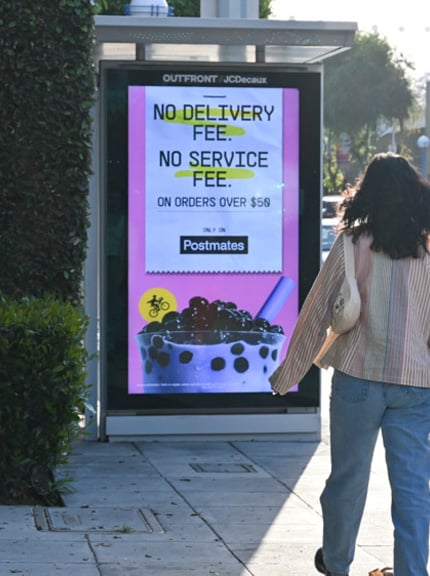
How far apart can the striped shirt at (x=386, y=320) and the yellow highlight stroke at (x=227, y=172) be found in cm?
419

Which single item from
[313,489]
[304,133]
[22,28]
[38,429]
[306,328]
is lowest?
[313,489]

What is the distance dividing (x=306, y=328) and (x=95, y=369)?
4245 millimetres

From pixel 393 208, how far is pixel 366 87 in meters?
67.3

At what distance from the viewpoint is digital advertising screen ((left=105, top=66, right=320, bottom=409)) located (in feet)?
29.8

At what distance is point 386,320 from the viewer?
195 inches

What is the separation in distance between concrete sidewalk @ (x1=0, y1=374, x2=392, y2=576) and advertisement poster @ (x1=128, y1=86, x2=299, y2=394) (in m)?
0.63

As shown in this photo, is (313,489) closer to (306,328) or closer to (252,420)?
(252,420)

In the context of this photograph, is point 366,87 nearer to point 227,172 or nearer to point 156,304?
point 227,172

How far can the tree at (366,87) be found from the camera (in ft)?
232

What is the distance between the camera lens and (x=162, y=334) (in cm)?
919

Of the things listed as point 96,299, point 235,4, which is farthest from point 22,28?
point 235,4

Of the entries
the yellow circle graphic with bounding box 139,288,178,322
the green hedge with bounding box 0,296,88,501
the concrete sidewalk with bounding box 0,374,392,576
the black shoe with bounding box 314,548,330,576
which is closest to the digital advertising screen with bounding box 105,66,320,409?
the yellow circle graphic with bounding box 139,288,178,322

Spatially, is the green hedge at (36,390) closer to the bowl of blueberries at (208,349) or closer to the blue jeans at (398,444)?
the bowl of blueberries at (208,349)

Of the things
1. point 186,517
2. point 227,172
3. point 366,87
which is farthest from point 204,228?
point 366,87
